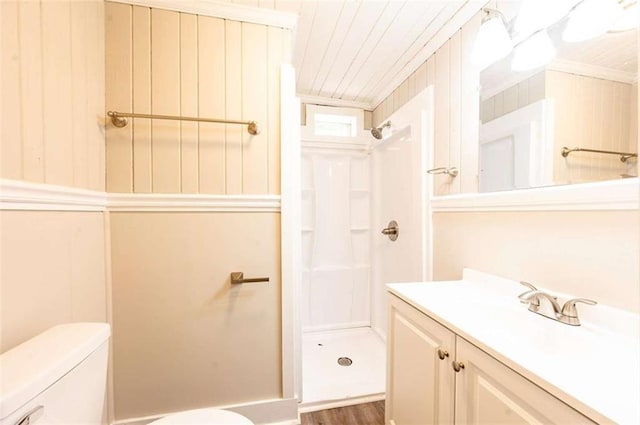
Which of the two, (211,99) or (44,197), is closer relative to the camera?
(44,197)

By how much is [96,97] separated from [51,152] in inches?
17.2

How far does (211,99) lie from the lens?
4.61 feet

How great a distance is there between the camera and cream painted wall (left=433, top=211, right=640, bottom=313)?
76 centimetres

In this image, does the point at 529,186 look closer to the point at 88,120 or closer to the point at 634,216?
the point at 634,216

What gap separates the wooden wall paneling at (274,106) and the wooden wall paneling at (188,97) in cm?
38

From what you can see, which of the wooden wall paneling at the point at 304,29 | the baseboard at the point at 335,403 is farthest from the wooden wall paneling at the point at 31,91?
Answer: the baseboard at the point at 335,403

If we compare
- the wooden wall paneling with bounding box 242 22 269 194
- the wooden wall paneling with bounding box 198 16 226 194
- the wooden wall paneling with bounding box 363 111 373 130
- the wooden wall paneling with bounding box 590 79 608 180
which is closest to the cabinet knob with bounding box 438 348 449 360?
the wooden wall paneling with bounding box 590 79 608 180

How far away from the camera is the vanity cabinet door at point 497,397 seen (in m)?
0.54

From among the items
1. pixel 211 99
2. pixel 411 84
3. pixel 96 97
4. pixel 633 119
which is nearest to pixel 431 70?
pixel 411 84

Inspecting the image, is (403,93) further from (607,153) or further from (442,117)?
(607,153)


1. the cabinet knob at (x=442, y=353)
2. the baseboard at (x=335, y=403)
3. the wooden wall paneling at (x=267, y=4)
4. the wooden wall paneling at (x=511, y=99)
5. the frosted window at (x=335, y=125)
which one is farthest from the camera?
the frosted window at (x=335, y=125)

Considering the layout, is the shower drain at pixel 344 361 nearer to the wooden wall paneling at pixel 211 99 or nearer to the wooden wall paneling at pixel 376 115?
the wooden wall paneling at pixel 211 99

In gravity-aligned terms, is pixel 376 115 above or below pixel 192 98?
above

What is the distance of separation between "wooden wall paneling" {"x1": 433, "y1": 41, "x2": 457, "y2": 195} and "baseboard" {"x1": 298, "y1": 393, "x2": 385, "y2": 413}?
4.47 feet
